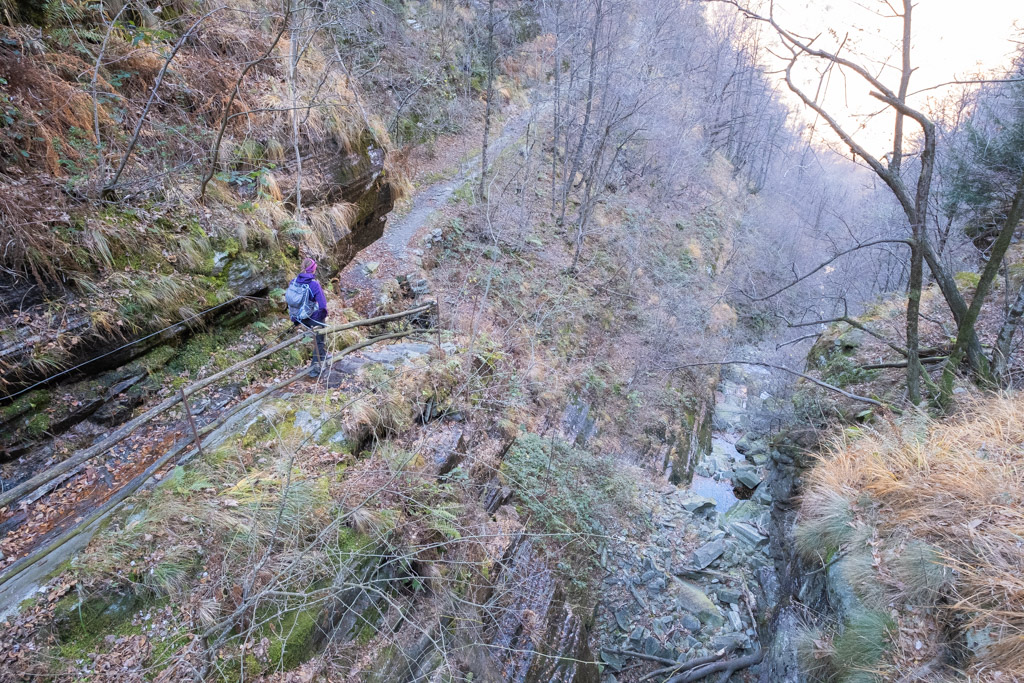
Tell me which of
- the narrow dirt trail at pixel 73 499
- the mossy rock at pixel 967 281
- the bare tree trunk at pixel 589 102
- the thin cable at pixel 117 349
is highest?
the bare tree trunk at pixel 589 102

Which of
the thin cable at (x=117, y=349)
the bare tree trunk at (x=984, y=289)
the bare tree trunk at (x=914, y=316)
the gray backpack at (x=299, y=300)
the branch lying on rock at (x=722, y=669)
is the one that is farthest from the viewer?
the branch lying on rock at (x=722, y=669)

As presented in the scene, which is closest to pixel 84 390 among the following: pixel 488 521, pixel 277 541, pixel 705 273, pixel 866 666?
pixel 277 541

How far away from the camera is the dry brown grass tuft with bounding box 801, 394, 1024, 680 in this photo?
405 cm

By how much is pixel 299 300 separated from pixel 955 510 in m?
8.02

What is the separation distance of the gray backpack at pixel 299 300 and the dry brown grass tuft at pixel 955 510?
761cm

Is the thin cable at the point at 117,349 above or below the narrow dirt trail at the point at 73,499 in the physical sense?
above

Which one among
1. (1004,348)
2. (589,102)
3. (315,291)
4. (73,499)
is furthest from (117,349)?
(589,102)

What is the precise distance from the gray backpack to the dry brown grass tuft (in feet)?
25.0

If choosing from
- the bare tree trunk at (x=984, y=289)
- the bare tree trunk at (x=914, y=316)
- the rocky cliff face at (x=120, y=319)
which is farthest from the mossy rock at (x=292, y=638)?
the bare tree trunk at (x=984, y=289)

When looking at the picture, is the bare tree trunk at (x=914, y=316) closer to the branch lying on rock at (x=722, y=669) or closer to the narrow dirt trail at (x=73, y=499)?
the branch lying on rock at (x=722, y=669)

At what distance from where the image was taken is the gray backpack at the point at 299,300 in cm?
629

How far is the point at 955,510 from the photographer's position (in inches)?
194

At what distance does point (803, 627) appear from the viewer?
6488mm

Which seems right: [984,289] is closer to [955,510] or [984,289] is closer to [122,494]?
[955,510]
